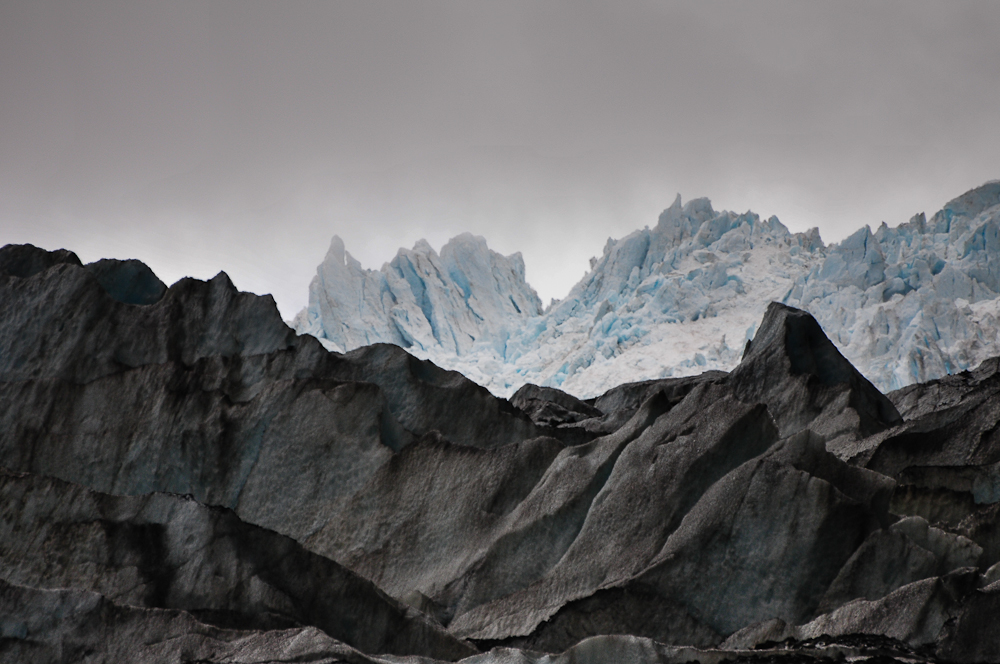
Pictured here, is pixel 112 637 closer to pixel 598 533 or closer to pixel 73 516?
pixel 73 516

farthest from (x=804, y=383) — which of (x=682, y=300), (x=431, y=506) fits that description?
(x=682, y=300)

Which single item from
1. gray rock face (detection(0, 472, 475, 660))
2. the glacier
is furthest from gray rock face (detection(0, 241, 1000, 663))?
the glacier

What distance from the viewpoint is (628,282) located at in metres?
69.2

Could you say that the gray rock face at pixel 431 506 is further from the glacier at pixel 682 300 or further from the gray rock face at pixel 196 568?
the glacier at pixel 682 300

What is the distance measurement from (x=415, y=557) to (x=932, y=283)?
49.5 meters

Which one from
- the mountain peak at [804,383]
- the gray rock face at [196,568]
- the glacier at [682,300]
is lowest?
the gray rock face at [196,568]

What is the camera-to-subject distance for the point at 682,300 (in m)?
62.2

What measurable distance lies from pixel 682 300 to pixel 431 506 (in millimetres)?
52860

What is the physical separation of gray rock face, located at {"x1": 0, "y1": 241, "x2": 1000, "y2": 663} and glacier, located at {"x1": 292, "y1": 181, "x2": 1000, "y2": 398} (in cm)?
3563

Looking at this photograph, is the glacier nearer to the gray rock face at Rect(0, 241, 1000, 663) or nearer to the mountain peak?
the mountain peak

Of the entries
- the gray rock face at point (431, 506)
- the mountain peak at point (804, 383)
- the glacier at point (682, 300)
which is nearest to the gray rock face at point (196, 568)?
the gray rock face at point (431, 506)

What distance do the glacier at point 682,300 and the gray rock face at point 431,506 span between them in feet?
117

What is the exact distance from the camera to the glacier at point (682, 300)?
160 feet

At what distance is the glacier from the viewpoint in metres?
48.6
